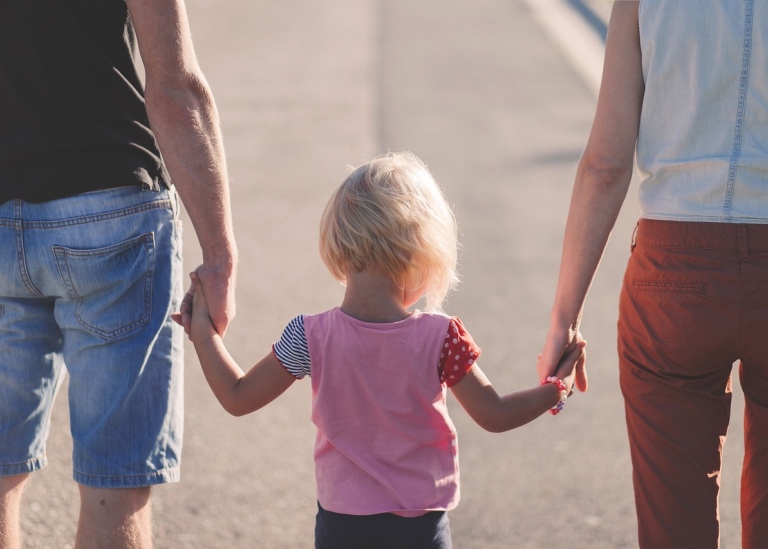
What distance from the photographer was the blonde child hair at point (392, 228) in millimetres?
2342

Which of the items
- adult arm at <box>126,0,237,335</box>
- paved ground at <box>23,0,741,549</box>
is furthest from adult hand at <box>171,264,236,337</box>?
paved ground at <box>23,0,741,549</box>

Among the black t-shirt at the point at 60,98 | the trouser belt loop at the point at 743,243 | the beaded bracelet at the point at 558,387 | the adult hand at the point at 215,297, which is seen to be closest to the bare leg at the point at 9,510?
the adult hand at the point at 215,297

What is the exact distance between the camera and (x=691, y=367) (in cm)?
255

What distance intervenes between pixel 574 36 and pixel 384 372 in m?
14.9

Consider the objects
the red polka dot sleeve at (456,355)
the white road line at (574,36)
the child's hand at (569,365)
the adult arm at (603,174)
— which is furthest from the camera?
the white road line at (574,36)

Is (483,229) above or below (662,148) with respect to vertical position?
below

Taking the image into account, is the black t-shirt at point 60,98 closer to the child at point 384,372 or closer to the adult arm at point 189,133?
the adult arm at point 189,133

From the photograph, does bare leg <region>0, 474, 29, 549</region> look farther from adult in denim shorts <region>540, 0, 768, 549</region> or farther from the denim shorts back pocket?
adult in denim shorts <region>540, 0, 768, 549</region>

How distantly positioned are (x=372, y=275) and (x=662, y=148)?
0.79 metres

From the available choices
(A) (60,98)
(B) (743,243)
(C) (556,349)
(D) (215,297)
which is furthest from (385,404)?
(A) (60,98)

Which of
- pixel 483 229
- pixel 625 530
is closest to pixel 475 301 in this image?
pixel 483 229

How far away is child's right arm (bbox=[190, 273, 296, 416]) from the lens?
2406 millimetres

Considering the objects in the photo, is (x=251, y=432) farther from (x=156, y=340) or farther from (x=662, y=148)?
(x=662, y=148)

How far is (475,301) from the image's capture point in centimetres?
621
